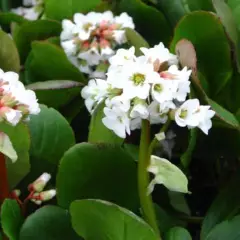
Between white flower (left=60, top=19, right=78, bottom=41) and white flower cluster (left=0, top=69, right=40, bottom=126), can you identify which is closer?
white flower cluster (left=0, top=69, right=40, bottom=126)

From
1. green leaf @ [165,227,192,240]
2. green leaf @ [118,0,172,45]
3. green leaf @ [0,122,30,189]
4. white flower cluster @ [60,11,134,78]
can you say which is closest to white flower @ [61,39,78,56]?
white flower cluster @ [60,11,134,78]

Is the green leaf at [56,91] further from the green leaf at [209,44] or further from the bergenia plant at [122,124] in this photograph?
the green leaf at [209,44]

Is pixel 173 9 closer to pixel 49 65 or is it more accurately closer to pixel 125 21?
pixel 125 21

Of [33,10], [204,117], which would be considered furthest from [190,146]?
[33,10]

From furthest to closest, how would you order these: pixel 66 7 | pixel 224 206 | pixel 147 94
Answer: pixel 66 7, pixel 224 206, pixel 147 94

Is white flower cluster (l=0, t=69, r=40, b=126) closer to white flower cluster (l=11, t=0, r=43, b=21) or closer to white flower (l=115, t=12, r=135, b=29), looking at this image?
white flower (l=115, t=12, r=135, b=29)

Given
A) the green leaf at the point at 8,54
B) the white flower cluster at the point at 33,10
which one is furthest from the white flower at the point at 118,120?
the white flower cluster at the point at 33,10

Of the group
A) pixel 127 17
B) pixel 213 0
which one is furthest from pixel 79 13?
pixel 213 0
